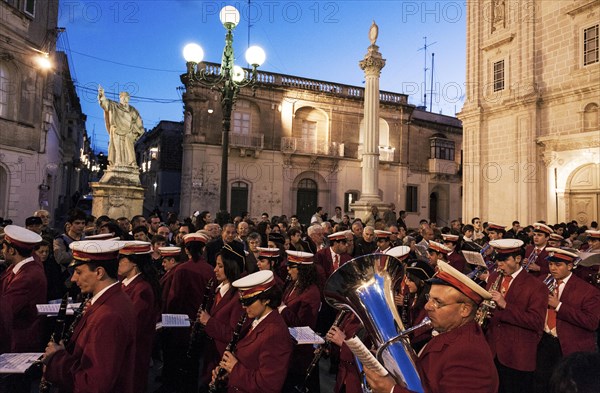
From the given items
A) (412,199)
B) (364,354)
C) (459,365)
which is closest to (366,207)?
(459,365)

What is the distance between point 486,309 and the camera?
394 centimetres

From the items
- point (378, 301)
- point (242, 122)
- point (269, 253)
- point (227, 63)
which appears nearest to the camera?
point (378, 301)

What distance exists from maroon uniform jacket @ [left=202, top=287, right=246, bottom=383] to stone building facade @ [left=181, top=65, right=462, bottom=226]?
70.2ft

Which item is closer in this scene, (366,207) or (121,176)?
(121,176)

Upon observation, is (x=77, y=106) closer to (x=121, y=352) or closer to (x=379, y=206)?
(x=379, y=206)

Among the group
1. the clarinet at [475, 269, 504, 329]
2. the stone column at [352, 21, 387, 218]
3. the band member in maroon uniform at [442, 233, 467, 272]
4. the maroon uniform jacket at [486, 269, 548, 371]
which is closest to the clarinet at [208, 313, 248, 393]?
the clarinet at [475, 269, 504, 329]

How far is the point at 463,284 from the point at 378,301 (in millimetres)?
649

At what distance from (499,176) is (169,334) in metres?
18.0

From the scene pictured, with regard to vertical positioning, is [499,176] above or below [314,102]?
below

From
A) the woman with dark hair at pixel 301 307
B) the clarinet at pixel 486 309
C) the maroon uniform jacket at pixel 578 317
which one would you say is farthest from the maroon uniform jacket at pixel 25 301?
the maroon uniform jacket at pixel 578 317

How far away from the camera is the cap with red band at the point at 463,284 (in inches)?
92.7

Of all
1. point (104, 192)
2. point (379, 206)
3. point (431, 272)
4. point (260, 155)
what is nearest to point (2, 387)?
point (431, 272)

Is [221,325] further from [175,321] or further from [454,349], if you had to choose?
[454,349]

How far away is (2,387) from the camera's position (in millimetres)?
3449
